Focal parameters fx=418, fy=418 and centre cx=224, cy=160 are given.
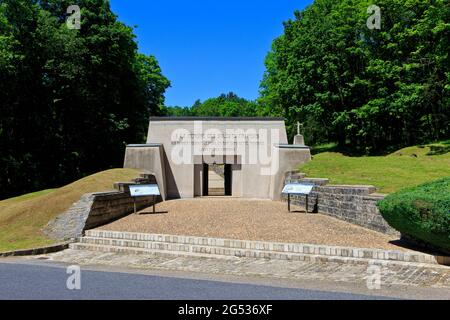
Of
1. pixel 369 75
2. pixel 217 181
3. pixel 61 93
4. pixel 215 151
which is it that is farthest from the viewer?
pixel 217 181

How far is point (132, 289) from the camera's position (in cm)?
677

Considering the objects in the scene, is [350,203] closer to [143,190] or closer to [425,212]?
[425,212]

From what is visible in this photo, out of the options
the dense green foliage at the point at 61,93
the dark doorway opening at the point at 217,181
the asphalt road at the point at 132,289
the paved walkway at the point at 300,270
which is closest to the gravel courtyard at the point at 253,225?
the paved walkway at the point at 300,270

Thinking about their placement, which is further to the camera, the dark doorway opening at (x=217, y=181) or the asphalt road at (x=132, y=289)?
the dark doorway opening at (x=217, y=181)

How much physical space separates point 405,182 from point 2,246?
1176 cm

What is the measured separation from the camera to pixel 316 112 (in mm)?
28281

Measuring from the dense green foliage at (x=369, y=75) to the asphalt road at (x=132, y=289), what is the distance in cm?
2181

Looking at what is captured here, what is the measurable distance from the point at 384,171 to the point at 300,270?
8.56m

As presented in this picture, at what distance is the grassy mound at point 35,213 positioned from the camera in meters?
11.9

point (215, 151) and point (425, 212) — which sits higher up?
point (215, 151)

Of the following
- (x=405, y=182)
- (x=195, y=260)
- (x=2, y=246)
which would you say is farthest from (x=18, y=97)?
(x=405, y=182)

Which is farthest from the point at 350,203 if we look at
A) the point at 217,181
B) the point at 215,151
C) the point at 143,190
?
the point at 217,181

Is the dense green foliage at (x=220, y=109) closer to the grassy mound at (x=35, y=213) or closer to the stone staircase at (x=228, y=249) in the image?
the grassy mound at (x=35, y=213)
